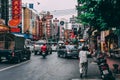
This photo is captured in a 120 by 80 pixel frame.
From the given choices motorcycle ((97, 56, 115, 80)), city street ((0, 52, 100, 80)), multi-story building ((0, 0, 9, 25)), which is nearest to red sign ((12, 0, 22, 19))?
multi-story building ((0, 0, 9, 25))

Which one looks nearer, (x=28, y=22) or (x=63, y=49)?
(x=63, y=49)

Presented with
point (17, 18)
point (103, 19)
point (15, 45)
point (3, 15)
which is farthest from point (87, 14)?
point (3, 15)

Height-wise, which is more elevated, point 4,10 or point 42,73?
point 4,10

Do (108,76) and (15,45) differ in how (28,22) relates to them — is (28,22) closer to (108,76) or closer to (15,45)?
(15,45)

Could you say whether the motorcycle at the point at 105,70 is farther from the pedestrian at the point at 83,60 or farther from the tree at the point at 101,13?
the tree at the point at 101,13

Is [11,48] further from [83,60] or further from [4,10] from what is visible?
[4,10]

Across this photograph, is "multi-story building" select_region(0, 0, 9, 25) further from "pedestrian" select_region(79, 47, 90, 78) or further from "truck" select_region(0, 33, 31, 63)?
"pedestrian" select_region(79, 47, 90, 78)

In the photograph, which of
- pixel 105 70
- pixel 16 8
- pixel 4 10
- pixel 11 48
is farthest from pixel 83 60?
pixel 4 10

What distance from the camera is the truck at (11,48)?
3356cm

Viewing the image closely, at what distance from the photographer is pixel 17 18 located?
64688 millimetres

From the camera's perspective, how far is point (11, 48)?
3538cm

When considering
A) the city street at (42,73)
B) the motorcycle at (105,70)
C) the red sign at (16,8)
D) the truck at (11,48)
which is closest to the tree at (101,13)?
the motorcycle at (105,70)

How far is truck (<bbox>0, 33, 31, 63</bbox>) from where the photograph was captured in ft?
110

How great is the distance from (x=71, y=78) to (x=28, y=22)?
279 feet
